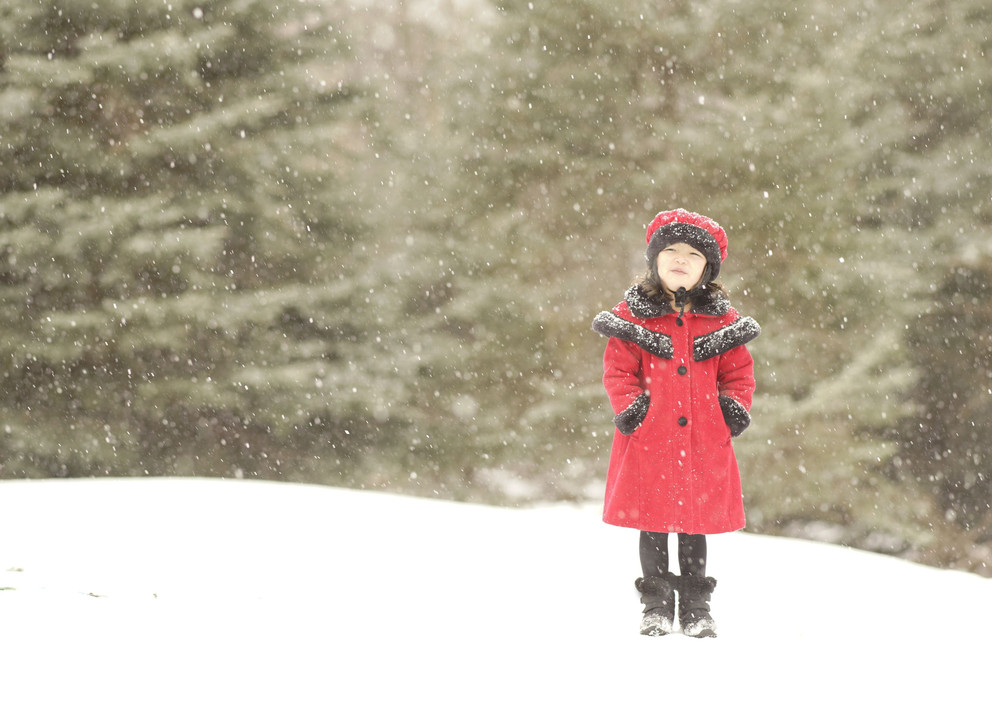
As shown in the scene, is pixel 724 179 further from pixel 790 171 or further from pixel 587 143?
pixel 587 143

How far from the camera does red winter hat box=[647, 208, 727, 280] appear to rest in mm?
3365

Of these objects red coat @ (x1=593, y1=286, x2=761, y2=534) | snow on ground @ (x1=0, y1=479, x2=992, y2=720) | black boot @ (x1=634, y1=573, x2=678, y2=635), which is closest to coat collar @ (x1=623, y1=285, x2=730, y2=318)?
red coat @ (x1=593, y1=286, x2=761, y2=534)

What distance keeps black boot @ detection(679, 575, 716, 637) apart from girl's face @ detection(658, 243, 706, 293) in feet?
4.15

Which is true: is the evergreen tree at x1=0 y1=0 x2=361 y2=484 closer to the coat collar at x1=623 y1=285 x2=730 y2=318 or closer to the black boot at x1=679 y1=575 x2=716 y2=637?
the coat collar at x1=623 y1=285 x2=730 y2=318

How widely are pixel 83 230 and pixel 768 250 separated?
6586 mm

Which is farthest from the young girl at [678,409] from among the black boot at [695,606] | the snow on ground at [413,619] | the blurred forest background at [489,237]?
the blurred forest background at [489,237]

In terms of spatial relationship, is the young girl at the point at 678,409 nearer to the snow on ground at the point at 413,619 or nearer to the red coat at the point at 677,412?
the red coat at the point at 677,412

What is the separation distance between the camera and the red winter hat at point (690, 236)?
3365 mm

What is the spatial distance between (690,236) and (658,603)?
5.11ft

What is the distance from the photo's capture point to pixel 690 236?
11.0 feet

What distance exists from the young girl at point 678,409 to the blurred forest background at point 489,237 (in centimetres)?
466

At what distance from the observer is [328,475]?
844 cm

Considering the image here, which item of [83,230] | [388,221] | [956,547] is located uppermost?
[388,221]

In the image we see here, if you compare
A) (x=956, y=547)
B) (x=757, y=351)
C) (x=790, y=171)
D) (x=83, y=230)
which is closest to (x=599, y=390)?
(x=757, y=351)
